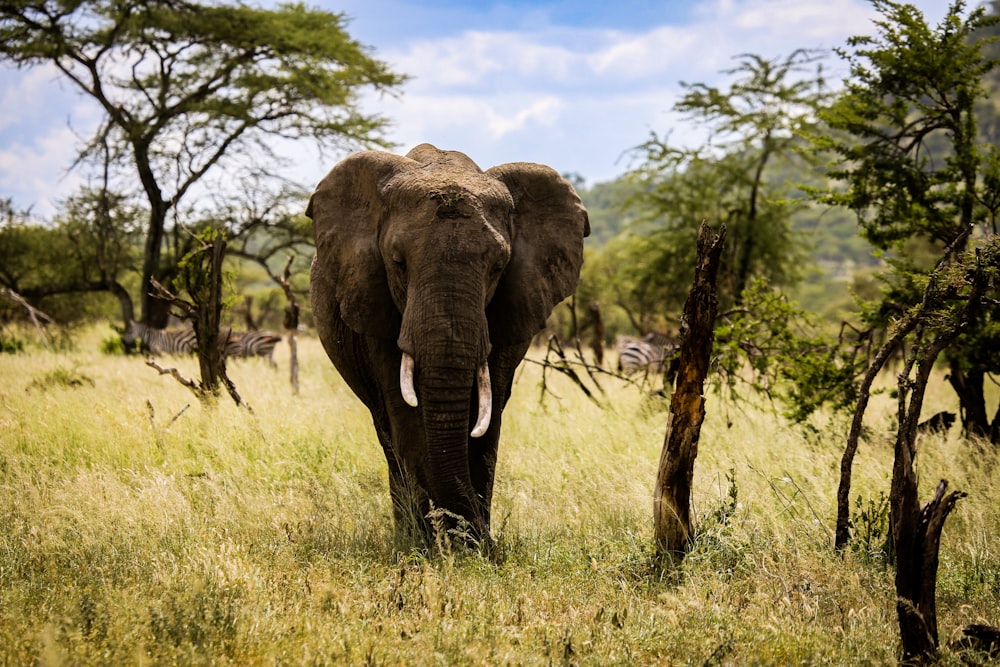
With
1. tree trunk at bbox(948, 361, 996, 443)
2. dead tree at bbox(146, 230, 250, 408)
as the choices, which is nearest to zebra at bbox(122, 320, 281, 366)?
dead tree at bbox(146, 230, 250, 408)

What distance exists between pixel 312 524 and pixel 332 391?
6.74 meters

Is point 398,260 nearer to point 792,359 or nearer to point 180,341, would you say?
point 792,359

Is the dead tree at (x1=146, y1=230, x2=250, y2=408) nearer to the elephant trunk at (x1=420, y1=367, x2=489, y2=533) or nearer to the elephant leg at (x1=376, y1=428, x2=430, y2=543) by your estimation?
the elephant leg at (x1=376, y1=428, x2=430, y2=543)

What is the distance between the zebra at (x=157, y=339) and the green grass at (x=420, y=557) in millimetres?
10889

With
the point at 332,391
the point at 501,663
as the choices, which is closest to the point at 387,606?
the point at 501,663

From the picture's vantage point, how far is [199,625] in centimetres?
361

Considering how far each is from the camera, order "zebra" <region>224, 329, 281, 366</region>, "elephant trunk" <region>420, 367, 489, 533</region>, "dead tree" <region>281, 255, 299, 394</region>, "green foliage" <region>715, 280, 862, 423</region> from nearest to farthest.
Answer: "elephant trunk" <region>420, 367, 489, 533</region> < "green foliage" <region>715, 280, 862, 423</region> < "dead tree" <region>281, 255, 299, 394</region> < "zebra" <region>224, 329, 281, 366</region>

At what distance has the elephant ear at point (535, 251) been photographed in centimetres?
554

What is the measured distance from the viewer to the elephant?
Result: 15.9 feet

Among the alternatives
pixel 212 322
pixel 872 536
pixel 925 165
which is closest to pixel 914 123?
pixel 925 165

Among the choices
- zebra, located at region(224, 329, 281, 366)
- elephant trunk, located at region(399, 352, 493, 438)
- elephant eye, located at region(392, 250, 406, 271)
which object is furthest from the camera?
zebra, located at region(224, 329, 281, 366)

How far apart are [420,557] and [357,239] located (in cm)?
221

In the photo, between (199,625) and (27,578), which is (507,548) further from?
(27,578)

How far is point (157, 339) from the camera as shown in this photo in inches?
774
